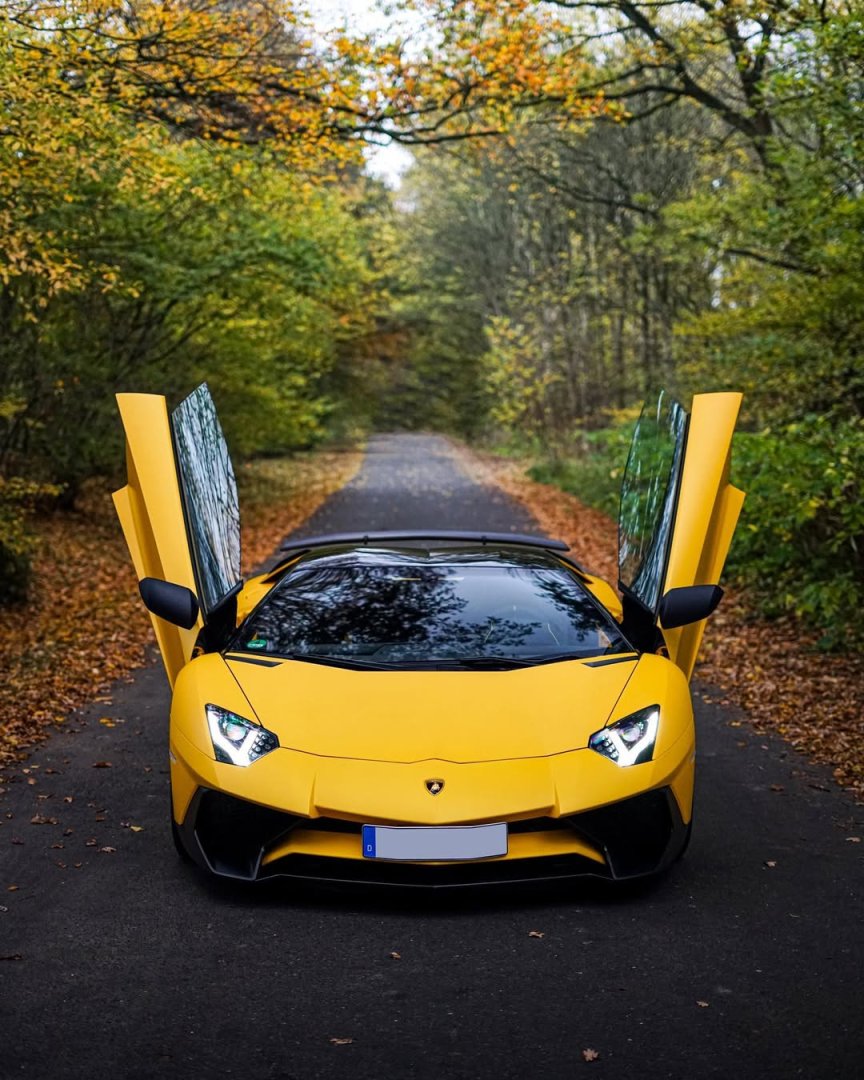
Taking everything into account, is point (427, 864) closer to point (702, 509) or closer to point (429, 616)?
point (429, 616)

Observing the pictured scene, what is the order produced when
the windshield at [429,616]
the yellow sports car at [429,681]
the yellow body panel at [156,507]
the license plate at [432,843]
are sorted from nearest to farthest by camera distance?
the license plate at [432,843] → the yellow sports car at [429,681] → the windshield at [429,616] → the yellow body panel at [156,507]

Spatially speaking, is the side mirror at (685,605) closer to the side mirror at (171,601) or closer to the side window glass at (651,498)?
the side window glass at (651,498)

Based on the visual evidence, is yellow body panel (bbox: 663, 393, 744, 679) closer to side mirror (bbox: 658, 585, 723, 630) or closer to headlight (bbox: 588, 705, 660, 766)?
side mirror (bbox: 658, 585, 723, 630)

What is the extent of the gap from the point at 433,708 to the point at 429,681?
0.21 metres

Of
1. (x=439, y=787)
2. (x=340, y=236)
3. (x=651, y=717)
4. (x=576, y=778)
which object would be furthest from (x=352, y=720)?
(x=340, y=236)

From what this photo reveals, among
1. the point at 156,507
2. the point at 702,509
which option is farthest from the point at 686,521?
the point at 156,507

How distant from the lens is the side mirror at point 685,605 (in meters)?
4.98

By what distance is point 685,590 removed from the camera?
5.05 meters

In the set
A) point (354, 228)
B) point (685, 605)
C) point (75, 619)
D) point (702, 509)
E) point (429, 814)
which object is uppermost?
point (702, 509)

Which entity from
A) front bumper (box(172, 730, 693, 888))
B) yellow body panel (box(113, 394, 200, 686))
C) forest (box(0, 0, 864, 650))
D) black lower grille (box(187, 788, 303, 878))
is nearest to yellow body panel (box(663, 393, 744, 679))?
front bumper (box(172, 730, 693, 888))

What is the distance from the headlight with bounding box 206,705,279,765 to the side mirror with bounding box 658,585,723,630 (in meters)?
1.74

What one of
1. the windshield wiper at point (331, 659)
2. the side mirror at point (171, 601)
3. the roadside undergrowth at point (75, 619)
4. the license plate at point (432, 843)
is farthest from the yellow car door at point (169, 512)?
the roadside undergrowth at point (75, 619)

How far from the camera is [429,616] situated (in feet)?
17.4

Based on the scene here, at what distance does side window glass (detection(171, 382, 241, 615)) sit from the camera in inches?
208
